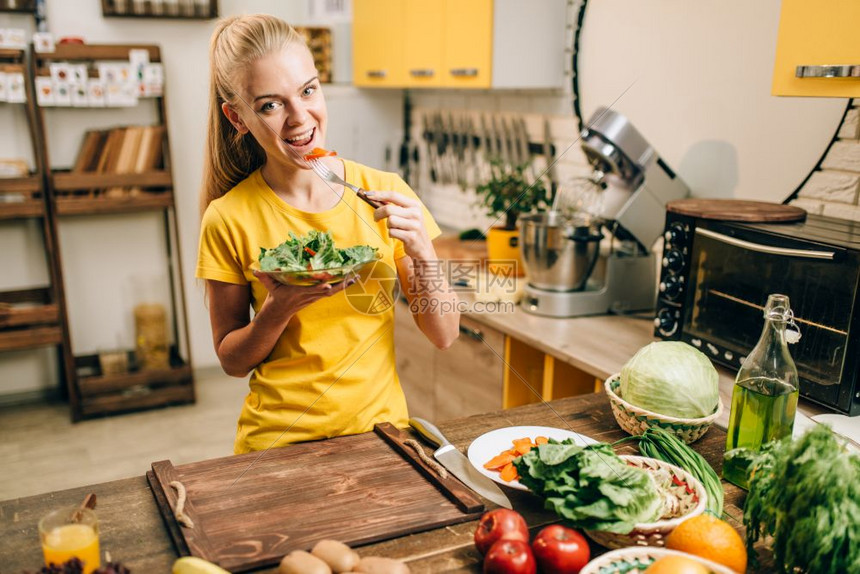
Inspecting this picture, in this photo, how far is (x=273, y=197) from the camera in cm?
150

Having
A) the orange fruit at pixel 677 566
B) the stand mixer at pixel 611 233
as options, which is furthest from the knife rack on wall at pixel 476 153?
the orange fruit at pixel 677 566

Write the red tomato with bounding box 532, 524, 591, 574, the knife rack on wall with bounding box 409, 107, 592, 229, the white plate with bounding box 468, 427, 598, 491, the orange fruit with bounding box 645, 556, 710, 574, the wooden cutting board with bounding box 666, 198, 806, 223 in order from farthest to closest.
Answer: the knife rack on wall with bounding box 409, 107, 592, 229 < the wooden cutting board with bounding box 666, 198, 806, 223 < the white plate with bounding box 468, 427, 598, 491 < the red tomato with bounding box 532, 524, 591, 574 < the orange fruit with bounding box 645, 556, 710, 574

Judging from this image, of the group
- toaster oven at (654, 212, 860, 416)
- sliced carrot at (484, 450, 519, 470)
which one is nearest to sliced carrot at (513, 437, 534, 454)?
sliced carrot at (484, 450, 519, 470)

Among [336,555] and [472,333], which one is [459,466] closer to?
[336,555]

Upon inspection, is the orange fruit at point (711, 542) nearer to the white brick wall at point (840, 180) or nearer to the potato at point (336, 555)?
the potato at point (336, 555)

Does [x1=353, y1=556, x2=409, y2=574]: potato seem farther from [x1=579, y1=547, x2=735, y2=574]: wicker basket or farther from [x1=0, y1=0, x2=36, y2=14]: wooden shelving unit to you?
[x1=0, y1=0, x2=36, y2=14]: wooden shelving unit

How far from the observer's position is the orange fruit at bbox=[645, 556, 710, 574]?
0.85 m

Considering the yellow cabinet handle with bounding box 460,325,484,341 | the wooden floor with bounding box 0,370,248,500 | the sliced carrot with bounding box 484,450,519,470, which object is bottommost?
the wooden floor with bounding box 0,370,248,500

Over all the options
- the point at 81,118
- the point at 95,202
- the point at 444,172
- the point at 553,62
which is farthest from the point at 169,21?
the point at 553,62

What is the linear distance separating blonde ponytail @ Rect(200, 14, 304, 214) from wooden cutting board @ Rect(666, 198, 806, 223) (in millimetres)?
1123

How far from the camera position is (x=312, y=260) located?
4.33 ft

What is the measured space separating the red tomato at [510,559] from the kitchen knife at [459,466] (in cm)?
20

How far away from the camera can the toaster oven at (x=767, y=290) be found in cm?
155

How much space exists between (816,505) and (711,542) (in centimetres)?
14
